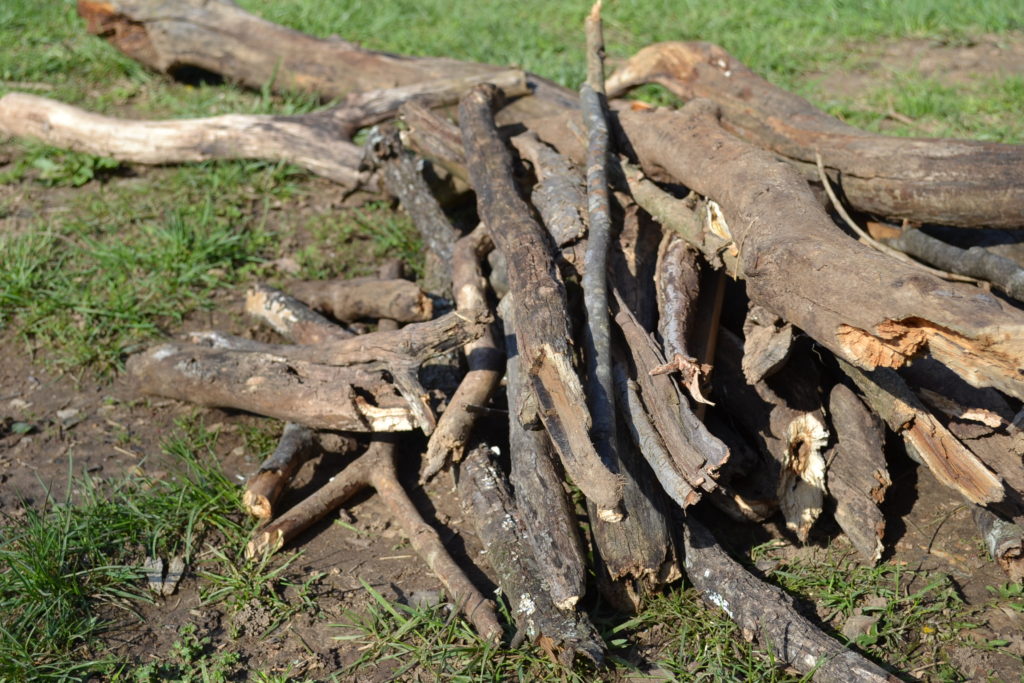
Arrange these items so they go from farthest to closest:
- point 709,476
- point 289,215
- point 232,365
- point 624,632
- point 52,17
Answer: point 52,17 < point 289,215 < point 232,365 < point 624,632 < point 709,476

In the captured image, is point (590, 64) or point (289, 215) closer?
point (590, 64)

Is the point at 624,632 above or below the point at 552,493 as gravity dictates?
below

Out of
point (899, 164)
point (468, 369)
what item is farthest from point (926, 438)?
point (468, 369)

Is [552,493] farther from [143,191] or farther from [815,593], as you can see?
[143,191]

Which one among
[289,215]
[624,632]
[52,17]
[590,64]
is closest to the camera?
[624,632]

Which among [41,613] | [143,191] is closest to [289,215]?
[143,191]

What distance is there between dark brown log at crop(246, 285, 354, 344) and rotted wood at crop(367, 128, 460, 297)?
1.99 feet

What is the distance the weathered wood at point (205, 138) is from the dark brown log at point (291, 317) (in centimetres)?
132

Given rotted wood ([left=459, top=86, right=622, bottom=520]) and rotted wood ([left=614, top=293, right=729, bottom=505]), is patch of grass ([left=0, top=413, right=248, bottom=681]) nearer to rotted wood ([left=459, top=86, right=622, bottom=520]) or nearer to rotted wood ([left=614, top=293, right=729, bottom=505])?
rotted wood ([left=459, top=86, right=622, bottom=520])

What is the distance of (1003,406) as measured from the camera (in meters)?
3.32

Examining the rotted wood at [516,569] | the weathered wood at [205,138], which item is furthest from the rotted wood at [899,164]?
the weathered wood at [205,138]

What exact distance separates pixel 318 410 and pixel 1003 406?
8.35ft

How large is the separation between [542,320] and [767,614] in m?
1.21

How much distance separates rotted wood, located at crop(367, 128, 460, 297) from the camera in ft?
15.4
